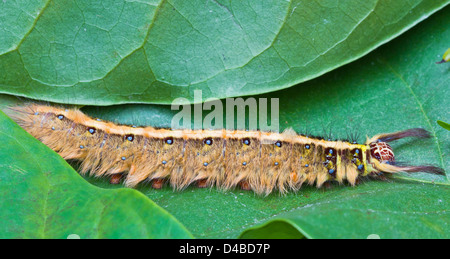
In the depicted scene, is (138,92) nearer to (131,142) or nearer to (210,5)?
(131,142)

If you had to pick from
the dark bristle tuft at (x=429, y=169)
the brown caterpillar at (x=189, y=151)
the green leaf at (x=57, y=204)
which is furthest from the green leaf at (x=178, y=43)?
the dark bristle tuft at (x=429, y=169)

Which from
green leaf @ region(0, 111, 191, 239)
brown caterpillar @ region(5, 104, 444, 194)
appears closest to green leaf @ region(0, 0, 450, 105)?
brown caterpillar @ region(5, 104, 444, 194)

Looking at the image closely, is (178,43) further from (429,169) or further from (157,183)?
(429,169)

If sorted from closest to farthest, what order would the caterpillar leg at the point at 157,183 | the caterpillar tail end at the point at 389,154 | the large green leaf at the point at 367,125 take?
the large green leaf at the point at 367,125
the caterpillar tail end at the point at 389,154
the caterpillar leg at the point at 157,183

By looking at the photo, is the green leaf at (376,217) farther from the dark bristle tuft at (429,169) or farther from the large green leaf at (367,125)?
the dark bristle tuft at (429,169)

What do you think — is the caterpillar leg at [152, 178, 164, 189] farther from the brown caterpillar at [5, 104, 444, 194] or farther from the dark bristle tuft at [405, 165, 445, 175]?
the dark bristle tuft at [405, 165, 445, 175]

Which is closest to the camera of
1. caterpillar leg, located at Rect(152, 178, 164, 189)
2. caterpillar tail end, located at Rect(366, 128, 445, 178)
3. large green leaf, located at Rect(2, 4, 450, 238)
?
large green leaf, located at Rect(2, 4, 450, 238)

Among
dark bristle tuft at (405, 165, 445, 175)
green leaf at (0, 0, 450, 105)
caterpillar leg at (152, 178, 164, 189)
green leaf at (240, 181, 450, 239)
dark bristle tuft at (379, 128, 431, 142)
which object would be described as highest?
green leaf at (0, 0, 450, 105)
